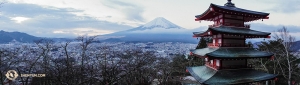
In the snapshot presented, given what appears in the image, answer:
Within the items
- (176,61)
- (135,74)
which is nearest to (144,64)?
(135,74)

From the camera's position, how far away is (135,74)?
26.3m

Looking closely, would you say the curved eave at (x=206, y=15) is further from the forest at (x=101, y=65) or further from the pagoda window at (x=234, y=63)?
the forest at (x=101, y=65)

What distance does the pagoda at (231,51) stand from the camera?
10.6m

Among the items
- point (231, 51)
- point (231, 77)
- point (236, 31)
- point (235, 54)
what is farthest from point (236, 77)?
point (236, 31)

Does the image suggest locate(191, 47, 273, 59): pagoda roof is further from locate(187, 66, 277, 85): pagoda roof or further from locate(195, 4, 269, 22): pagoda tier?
locate(195, 4, 269, 22): pagoda tier

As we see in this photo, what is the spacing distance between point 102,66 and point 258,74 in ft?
53.8

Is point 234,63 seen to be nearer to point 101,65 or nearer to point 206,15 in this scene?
point 206,15

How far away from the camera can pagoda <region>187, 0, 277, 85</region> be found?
10.6 m

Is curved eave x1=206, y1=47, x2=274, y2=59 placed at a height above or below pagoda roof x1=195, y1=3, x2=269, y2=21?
below

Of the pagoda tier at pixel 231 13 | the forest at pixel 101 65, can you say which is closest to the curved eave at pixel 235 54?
the pagoda tier at pixel 231 13

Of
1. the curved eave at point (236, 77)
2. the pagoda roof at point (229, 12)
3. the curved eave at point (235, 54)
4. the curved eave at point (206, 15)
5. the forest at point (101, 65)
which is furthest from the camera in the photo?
the forest at point (101, 65)

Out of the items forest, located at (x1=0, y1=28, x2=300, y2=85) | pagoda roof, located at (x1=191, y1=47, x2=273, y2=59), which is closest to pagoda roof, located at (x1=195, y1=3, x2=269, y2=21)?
pagoda roof, located at (x1=191, y1=47, x2=273, y2=59)

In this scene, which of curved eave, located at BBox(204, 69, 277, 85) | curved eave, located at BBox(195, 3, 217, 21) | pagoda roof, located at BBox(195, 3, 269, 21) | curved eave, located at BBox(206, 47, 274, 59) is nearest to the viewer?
curved eave, located at BBox(204, 69, 277, 85)

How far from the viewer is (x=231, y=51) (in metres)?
11.3
